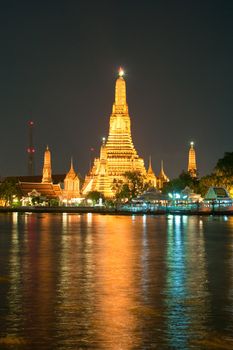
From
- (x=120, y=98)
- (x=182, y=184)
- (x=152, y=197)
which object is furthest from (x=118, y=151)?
(x=152, y=197)

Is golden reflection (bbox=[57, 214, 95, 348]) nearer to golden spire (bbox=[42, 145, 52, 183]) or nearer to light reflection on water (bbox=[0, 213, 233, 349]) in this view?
light reflection on water (bbox=[0, 213, 233, 349])

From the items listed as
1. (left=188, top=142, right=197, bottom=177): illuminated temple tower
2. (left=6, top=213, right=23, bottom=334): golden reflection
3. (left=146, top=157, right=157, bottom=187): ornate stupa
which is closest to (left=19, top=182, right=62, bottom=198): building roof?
(left=146, top=157, right=157, bottom=187): ornate stupa

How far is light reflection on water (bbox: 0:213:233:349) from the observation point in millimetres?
13961

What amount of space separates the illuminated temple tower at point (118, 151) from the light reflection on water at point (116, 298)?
9461 cm

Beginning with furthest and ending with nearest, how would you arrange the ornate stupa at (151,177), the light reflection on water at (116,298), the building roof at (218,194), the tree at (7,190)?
the ornate stupa at (151,177), the tree at (7,190), the building roof at (218,194), the light reflection on water at (116,298)

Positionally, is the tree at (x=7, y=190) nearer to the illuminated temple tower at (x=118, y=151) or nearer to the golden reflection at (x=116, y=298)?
the illuminated temple tower at (x=118, y=151)

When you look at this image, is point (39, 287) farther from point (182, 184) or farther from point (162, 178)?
point (162, 178)

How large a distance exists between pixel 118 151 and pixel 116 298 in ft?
367

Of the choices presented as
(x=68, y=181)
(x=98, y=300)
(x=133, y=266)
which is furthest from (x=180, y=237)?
(x=68, y=181)

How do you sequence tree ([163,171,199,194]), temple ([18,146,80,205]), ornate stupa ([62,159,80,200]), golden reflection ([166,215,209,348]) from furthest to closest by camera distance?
1. ornate stupa ([62,159,80,200])
2. temple ([18,146,80,205])
3. tree ([163,171,199,194])
4. golden reflection ([166,215,209,348])

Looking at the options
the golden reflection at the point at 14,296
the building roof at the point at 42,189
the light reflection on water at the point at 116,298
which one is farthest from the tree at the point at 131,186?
the golden reflection at the point at 14,296

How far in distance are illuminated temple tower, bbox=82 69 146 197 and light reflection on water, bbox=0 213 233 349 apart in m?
94.6

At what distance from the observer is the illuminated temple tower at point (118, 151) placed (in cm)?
12712

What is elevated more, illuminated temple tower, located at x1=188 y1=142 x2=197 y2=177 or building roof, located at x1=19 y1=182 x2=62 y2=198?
illuminated temple tower, located at x1=188 y1=142 x2=197 y2=177
